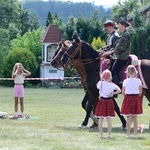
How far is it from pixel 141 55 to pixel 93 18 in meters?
9.26

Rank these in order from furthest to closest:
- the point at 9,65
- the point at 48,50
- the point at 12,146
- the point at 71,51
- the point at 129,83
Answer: the point at 48,50
the point at 9,65
the point at 71,51
the point at 129,83
the point at 12,146

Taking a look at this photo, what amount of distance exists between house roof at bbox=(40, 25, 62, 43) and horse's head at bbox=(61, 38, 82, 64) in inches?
1647

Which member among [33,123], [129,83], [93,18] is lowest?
[33,123]

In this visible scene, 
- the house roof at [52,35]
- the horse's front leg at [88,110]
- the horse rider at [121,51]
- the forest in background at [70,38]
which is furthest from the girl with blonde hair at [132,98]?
the house roof at [52,35]

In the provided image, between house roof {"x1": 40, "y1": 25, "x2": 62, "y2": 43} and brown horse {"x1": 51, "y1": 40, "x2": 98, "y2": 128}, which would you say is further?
house roof {"x1": 40, "y1": 25, "x2": 62, "y2": 43}

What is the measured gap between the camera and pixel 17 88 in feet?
67.9

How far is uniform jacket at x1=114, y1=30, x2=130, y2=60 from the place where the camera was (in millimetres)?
16812

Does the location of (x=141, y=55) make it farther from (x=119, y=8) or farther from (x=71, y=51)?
(x=119, y=8)

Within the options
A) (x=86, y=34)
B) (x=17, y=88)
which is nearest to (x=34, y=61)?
(x=86, y=34)

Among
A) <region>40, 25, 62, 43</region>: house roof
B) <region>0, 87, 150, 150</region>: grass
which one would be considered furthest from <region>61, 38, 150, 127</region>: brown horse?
<region>40, 25, 62, 43</region>: house roof

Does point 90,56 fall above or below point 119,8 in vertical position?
below

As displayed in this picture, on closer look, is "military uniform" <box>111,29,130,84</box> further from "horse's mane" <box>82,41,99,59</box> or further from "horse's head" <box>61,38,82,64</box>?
"horse's head" <box>61,38,82,64</box>

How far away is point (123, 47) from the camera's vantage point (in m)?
16.9

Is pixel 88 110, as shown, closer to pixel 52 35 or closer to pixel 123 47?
pixel 123 47
